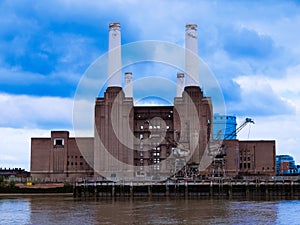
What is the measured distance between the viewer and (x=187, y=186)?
61.9 m

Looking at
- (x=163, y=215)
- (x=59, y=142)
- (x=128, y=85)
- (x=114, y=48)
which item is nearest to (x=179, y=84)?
(x=128, y=85)

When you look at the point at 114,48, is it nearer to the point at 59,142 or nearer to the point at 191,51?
the point at 191,51

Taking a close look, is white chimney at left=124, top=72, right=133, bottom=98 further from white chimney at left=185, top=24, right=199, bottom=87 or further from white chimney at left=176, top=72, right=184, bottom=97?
white chimney at left=185, top=24, right=199, bottom=87

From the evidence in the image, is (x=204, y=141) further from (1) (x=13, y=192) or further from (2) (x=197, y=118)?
(1) (x=13, y=192)

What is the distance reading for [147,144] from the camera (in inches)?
3588

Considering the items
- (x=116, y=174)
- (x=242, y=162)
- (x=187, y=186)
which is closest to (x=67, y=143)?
(x=116, y=174)

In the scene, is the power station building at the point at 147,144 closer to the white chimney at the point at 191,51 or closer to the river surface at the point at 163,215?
the white chimney at the point at 191,51

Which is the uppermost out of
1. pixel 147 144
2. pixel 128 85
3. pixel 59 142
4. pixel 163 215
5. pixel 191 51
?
pixel 191 51

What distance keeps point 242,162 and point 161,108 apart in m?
17.3

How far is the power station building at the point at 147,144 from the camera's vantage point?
85625 millimetres

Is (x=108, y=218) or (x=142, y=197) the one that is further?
(x=142, y=197)

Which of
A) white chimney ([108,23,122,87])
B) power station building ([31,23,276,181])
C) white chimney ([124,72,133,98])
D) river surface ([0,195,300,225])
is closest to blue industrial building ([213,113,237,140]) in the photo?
power station building ([31,23,276,181])

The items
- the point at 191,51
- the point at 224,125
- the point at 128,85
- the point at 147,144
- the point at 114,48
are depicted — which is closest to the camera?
the point at 191,51

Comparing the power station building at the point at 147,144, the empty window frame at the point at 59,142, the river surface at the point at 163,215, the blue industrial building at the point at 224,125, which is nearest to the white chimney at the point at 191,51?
the power station building at the point at 147,144
